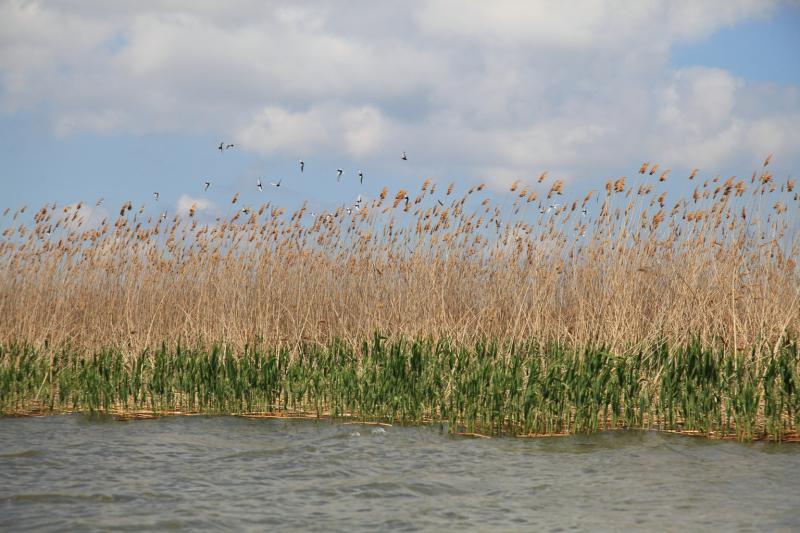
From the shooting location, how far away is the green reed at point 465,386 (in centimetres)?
604

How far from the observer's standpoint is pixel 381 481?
448cm

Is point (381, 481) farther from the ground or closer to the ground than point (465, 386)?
closer to the ground

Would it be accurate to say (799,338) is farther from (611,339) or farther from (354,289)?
(354,289)

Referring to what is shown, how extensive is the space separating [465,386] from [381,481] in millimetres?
1916

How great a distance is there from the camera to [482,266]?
9.79 m

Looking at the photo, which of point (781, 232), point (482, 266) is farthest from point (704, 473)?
point (482, 266)

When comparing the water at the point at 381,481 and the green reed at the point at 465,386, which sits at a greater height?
the green reed at the point at 465,386

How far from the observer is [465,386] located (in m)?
6.29

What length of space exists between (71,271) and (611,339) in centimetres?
728

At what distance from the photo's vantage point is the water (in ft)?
12.5

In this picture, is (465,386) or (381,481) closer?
(381,481)

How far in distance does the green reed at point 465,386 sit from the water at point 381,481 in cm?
29

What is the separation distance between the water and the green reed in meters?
0.29

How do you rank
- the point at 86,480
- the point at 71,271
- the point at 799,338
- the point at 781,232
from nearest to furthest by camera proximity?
the point at 86,480, the point at 799,338, the point at 781,232, the point at 71,271
